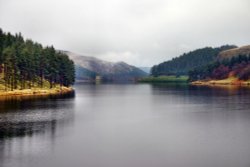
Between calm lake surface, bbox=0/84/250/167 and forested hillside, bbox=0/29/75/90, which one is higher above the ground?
forested hillside, bbox=0/29/75/90

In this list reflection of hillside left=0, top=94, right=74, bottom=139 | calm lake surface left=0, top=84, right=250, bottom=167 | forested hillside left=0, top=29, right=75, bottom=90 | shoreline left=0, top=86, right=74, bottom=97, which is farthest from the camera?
forested hillside left=0, top=29, right=75, bottom=90

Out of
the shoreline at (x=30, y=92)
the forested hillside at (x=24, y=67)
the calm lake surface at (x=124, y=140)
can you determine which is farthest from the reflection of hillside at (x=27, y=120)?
the forested hillside at (x=24, y=67)

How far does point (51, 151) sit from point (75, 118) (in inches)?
1452

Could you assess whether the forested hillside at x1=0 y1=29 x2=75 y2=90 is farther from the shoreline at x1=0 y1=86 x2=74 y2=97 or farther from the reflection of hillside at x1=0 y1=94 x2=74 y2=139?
the reflection of hillside at x1=0 y1=94 x2=74 y2=139

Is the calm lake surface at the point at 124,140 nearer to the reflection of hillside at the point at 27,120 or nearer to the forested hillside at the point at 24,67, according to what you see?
the reflection of hillside at the point at 27,120

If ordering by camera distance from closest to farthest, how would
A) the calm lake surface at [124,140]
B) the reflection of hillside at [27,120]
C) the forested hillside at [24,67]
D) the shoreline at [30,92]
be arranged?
the calm lake surface at [124,140], the reflection of hillside at [27,120], the shoreline at [30,92], the forested hillside at [24,67]

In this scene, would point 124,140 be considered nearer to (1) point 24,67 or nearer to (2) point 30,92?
(2) point 30,92

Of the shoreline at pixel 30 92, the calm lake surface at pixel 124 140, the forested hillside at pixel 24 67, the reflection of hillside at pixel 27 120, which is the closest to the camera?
the calm lake surface at pixel 124 140

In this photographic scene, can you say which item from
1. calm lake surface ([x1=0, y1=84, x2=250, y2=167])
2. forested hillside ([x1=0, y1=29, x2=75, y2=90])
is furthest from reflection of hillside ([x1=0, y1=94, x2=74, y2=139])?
forested hillside ([x1=0, y1=29, x2=75, y2=90])

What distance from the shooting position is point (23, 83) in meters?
172

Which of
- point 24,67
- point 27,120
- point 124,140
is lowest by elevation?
point 124,140

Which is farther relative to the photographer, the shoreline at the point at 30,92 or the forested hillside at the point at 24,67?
the forested hillside at the point at 24,67

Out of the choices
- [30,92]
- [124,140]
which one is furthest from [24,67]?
[124,140]

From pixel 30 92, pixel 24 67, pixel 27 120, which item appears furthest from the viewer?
pixel 24 67
